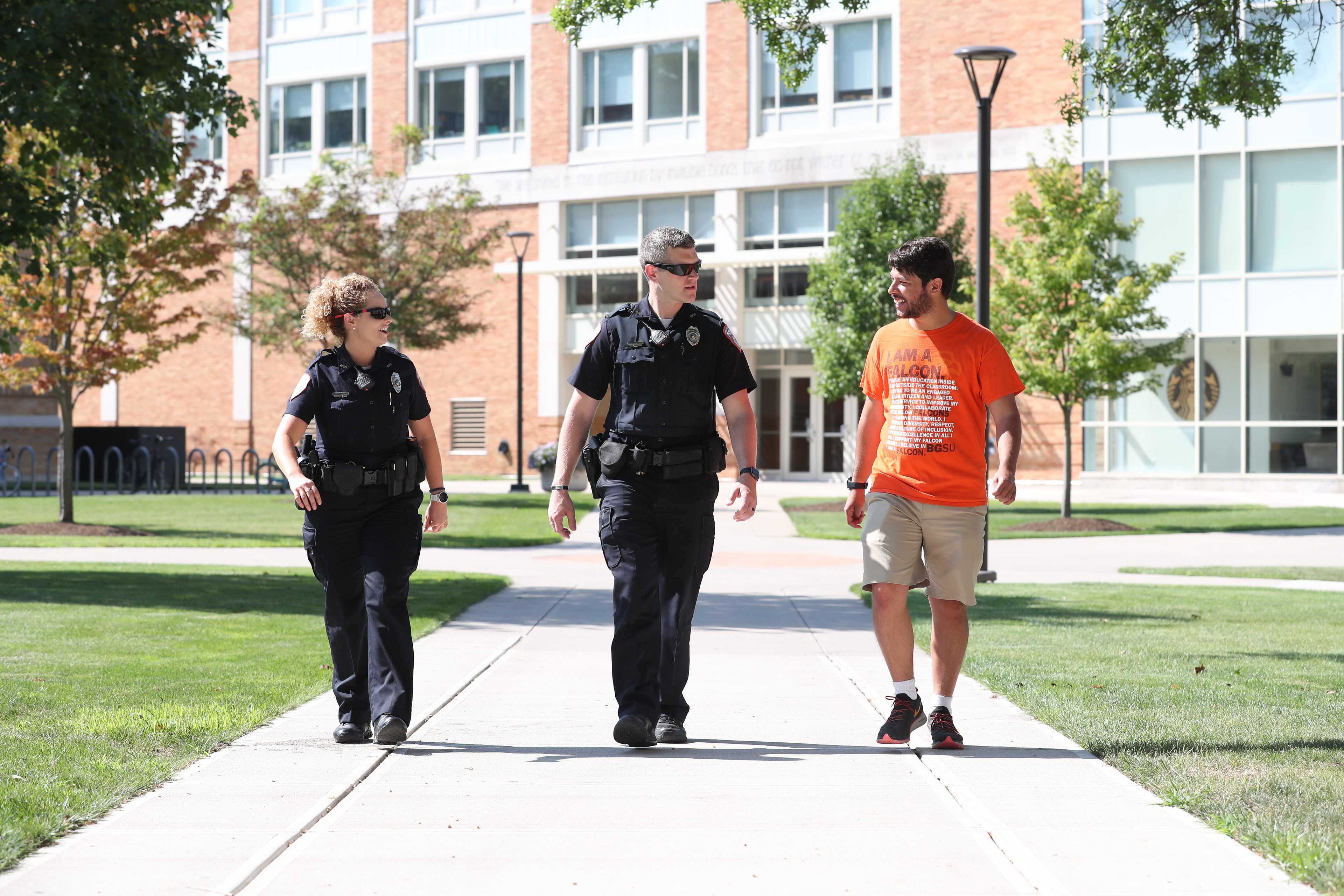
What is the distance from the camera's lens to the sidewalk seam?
154 inches

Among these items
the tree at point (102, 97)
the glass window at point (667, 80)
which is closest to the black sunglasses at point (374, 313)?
the tree at point (102, 97)

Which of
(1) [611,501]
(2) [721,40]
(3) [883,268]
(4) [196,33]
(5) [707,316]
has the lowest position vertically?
(1) [611,501]

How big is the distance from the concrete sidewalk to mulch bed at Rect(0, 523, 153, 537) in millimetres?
13771

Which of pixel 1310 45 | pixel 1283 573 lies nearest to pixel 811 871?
pixel 1283 573

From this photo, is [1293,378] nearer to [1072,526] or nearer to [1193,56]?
[1072,526]

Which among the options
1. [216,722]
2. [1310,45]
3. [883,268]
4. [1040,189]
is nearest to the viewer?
[216,722]

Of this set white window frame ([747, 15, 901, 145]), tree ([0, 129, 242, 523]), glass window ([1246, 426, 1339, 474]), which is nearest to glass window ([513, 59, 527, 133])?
white window frame ([747, 15, 901, 145])

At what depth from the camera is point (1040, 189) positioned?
24.0 m

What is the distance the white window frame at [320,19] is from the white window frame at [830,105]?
1250 cm

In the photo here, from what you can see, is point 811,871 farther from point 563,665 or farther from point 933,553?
point 563,665

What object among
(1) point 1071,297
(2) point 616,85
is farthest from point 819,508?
(2) point 616,85

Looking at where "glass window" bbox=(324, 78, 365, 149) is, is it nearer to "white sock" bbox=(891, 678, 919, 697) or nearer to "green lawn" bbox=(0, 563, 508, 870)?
"green lawn" bbox=(0, 563, 508, 870)

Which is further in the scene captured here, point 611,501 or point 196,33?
point 196,33

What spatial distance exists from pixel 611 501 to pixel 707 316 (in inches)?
34.4
